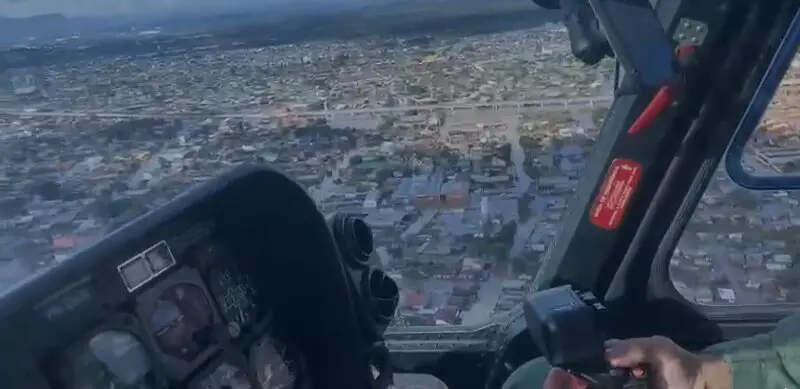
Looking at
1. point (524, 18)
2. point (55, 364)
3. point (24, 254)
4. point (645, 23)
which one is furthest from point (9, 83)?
point (645, 23)

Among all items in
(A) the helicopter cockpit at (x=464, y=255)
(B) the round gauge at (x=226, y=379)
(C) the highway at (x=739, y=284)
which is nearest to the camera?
(A) the helicopter cockpit at (x=464, y=255)

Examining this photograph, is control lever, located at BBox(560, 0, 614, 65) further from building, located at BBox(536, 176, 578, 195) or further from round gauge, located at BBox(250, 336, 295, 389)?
round gauge, located at BBox(250, 336, 295, 389)

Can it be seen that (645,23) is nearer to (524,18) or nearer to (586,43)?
(586,43)

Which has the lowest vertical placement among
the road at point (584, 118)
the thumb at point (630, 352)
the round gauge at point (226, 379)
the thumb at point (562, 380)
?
the round gauge at point (226, 379)

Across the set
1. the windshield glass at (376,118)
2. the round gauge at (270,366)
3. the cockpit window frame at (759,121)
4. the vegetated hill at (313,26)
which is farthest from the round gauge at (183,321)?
the cockpit window frame at (759,121)

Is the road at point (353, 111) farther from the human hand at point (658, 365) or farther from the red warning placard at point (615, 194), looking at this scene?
the human hand at point (658, 365)

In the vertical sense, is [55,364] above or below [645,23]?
below
